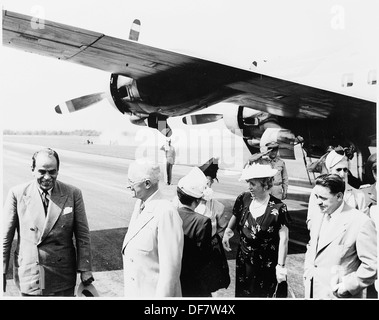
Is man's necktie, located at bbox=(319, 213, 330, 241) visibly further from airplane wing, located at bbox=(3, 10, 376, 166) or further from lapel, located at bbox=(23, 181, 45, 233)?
lapel, located at bbox=(23, 181, 45, 233)

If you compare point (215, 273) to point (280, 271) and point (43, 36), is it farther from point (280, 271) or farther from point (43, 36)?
point (43, 36)

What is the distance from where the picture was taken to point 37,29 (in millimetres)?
3174

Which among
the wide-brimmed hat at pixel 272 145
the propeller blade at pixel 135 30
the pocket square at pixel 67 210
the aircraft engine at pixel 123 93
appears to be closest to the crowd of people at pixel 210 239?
the pocket square at pixel 67 210

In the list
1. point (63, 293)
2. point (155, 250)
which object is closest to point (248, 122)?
point (155, 250)

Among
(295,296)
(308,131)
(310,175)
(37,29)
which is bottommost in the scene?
(295,296)

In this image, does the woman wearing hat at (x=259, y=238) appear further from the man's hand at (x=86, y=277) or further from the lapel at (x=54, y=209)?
the lapel at (x=54, y=209)

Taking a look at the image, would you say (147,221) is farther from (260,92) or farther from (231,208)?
(260,92)

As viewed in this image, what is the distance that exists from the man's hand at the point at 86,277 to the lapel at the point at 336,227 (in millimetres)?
1555

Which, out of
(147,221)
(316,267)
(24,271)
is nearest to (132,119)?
(147,221)

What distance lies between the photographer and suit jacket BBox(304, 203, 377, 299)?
293 centimetres

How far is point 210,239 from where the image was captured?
277cm

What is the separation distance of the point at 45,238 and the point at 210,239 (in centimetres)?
114

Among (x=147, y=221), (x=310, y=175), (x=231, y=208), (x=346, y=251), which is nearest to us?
(x=147, y=221)

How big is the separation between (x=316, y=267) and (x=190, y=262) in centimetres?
97
